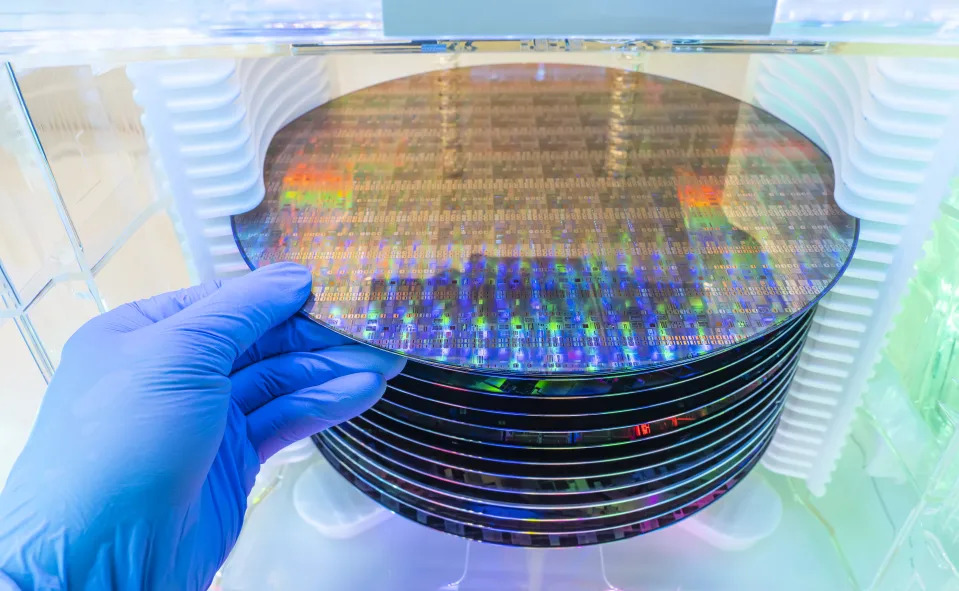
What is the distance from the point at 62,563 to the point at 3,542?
7 centimetres

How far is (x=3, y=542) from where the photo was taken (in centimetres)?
83

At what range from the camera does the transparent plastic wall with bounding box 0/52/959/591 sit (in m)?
1.12

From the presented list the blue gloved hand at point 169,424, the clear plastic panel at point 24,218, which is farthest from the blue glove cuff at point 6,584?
the clear plastic panel at point 24,218

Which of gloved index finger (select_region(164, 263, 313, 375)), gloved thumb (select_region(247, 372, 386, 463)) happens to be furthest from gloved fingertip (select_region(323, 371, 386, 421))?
gloved index finger (select_region(164, 263, 313, 375))

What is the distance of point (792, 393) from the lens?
144 centimetres

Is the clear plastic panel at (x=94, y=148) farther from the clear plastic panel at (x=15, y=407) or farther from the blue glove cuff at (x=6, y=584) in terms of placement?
the blue glove cuff at (x=6, y=584)

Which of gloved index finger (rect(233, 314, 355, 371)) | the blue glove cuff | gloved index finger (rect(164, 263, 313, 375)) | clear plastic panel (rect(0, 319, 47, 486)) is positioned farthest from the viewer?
clear plastic panel (rect(0, 319, 47, 486))

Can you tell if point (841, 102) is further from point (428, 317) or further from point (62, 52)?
point (62, 52)

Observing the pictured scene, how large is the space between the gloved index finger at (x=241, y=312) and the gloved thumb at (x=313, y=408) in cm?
11

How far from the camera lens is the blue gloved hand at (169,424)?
840mm

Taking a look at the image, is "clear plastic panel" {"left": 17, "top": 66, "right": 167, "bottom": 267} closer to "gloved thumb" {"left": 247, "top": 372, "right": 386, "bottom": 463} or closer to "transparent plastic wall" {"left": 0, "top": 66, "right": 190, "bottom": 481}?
"transparent plastic wall" {"left": 0, "top": 66, "right": 190, "bottom": 481}

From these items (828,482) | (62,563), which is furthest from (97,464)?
(828,482)

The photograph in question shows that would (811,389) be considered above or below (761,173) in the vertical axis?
below

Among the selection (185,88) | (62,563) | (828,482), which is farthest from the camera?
(828,482)
